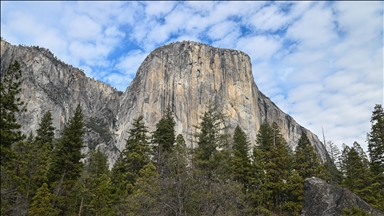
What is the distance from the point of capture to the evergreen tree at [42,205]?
23109mm

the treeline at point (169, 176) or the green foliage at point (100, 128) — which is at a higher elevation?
the green foliage at point (100, 128)

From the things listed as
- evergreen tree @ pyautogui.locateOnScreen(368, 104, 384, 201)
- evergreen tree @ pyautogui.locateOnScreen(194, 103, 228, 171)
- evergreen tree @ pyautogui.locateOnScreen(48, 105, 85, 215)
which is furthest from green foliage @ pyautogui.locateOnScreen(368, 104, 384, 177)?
evergreen tree @ pyautogui.locateOnScreen(48, 105, 85, 215)

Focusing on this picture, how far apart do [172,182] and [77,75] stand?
429 ft

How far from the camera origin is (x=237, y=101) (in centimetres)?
10256

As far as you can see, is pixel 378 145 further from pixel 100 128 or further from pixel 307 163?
pixel 100 128

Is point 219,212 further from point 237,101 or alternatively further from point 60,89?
point 60,89

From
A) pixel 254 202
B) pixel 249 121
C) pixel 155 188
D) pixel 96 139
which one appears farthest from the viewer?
pixel 96 139

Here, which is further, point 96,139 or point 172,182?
point 96,139

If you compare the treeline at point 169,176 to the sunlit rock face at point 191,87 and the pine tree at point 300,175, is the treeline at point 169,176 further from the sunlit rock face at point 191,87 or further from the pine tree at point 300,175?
the sunlit rock face at point 191,87

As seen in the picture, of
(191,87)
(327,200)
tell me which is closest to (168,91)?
(191,87)

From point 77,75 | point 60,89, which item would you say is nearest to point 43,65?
point 60,89

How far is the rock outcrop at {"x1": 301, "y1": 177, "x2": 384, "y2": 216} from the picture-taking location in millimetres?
21016

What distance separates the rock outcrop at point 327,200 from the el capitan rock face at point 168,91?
219 feet

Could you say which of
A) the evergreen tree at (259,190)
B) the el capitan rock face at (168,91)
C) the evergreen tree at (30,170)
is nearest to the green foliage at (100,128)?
the el capitan rock face at (168,91)
